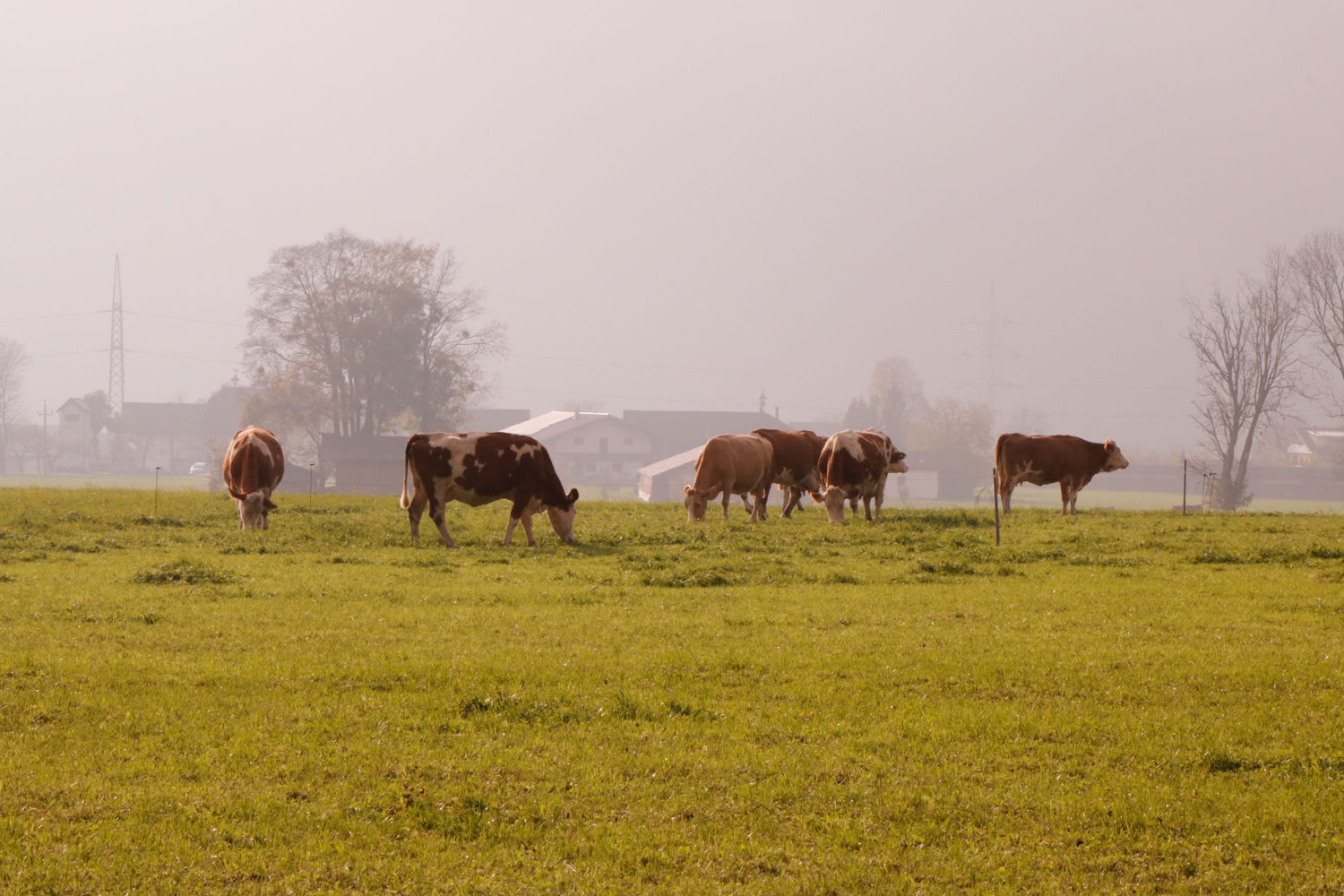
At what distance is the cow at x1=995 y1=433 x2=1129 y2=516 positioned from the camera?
104ft

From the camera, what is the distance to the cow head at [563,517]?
23.8 meters

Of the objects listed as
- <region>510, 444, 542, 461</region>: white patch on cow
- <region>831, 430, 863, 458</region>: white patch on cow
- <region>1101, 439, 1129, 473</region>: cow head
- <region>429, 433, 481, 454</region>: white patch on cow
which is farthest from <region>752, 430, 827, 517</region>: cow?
<region>429, 433, 481, 454</region>: white patch on cow

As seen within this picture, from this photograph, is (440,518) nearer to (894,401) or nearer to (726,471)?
(726,471)

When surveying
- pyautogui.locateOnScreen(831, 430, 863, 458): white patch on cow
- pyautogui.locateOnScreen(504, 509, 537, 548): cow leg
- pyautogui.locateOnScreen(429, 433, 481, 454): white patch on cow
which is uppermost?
pyautogui.locateOnScreen(831, 430, 863, 458): white patch on cow

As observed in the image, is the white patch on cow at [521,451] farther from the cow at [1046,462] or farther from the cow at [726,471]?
the cow at [1046,462]

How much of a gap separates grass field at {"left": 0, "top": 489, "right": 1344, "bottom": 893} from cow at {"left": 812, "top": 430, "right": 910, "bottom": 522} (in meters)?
9.54

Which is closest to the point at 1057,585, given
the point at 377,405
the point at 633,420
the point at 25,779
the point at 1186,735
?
the point at 1186,735

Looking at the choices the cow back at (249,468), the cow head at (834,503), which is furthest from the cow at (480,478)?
the cow head at (834,503)

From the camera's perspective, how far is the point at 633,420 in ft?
487

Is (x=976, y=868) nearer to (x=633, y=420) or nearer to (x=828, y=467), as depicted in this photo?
(x=828, y=467)

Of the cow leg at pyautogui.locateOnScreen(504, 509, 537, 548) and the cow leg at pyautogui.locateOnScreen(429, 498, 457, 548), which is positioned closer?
the cow leg at pyautogui.locateOnScreen(429, 498, 457, 548)

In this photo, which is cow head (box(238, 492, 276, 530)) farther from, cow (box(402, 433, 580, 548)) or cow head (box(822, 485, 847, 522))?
cow head (box(822, 485, 847, 522))

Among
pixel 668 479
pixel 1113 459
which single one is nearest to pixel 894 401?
pixel 668 479

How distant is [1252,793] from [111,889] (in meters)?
7.58
